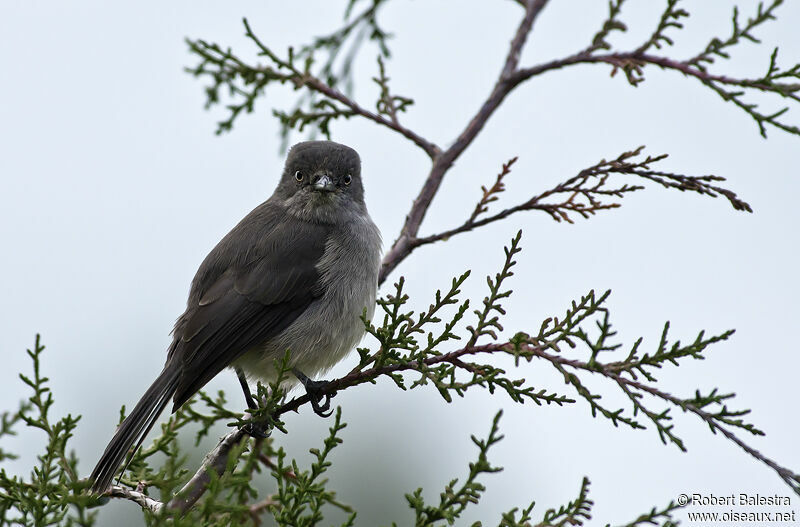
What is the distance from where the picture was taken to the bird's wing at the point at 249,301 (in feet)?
14.6

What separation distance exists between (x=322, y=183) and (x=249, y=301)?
1.03 m

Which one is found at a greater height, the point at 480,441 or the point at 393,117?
the point at 393,117

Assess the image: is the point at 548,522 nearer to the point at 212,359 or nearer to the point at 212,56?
the point at 212,359

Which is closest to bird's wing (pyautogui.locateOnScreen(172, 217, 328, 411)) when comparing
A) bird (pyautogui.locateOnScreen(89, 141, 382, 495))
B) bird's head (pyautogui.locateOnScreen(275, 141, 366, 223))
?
bird (pyautogui.locateOnScreen(89, 141, 382, 495))

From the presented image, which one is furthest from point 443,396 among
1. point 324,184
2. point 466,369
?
point 324,184

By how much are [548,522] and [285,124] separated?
3103mm

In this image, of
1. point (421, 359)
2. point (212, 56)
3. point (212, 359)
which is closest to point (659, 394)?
point (421, 359)

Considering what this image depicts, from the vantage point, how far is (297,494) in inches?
130

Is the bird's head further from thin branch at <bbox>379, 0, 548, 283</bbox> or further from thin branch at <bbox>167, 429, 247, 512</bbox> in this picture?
thin branch at <bbox>167, 429, 247, 512</bbox>

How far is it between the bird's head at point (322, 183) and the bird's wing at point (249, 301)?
217mm

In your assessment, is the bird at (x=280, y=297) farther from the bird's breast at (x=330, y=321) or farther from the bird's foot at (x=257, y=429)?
the bird's foot at (x=257, y=429)

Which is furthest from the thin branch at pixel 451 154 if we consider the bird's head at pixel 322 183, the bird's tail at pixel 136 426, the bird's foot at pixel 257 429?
the bird's tail at pixel 136 426

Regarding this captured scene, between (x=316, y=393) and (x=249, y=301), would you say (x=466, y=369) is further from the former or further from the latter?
(x=249, y=301)

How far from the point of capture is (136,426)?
13.4 ft
